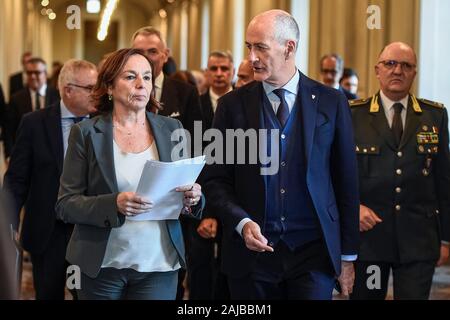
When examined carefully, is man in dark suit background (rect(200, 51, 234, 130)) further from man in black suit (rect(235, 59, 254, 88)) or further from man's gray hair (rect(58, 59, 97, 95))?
man's gray hair (rect(58, 59, 97, 95))

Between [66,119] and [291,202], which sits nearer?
[291,202]

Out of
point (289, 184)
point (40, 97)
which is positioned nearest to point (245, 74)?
point (289, 184)

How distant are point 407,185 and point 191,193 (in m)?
1.88

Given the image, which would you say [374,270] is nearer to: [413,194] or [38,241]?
[413,194]

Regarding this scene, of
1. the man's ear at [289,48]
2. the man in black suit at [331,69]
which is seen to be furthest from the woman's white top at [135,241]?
the man in black suit at [331,69]

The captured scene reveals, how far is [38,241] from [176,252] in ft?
5.32

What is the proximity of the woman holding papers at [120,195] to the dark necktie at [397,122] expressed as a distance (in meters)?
1.72

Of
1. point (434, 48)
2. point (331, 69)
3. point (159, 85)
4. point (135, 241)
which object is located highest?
point (434, 48)

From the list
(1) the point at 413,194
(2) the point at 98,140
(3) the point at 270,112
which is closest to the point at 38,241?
(2) the point at 98,140

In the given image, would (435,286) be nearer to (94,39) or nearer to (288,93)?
(288,93)

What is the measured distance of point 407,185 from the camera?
15.3ft

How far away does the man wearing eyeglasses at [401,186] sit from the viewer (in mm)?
4629

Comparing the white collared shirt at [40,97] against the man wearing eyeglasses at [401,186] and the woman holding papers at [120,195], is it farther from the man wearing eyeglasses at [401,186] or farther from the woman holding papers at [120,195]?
the woman holding papers at [120,195]

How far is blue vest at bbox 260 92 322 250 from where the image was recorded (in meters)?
3.40
